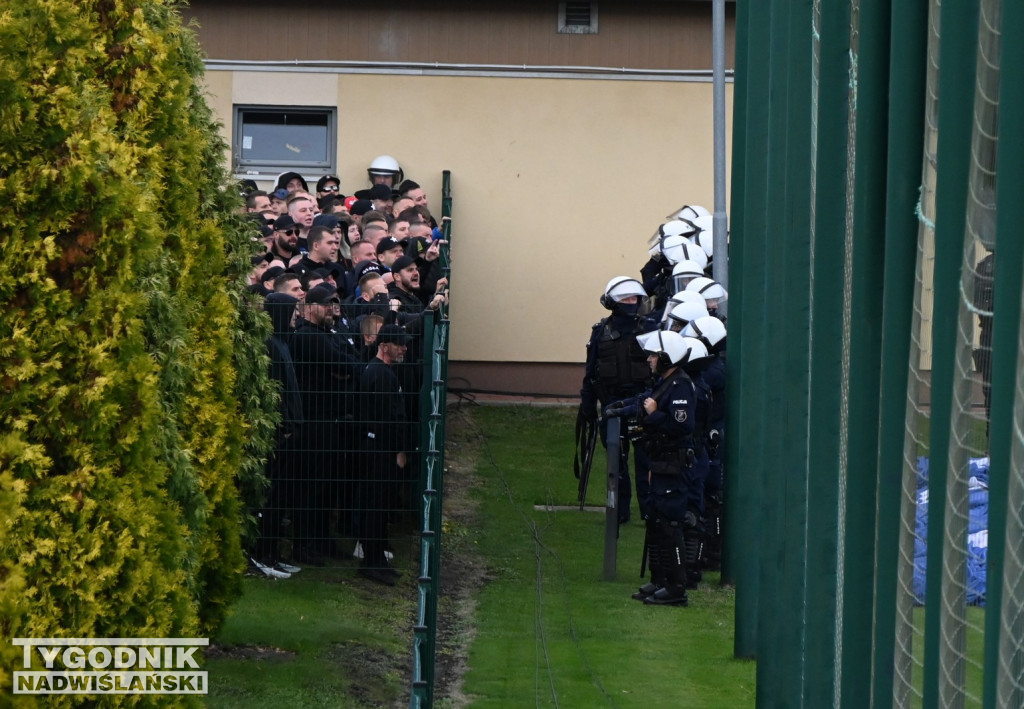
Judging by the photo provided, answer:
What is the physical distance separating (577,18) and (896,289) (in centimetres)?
1619

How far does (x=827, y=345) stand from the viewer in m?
5.49

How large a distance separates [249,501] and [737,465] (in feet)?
11.1

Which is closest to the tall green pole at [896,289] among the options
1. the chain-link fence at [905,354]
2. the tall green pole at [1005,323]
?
the chain-link fence at [905,354]

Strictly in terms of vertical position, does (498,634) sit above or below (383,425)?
below

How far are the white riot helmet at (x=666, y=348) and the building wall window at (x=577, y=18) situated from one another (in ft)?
32.0

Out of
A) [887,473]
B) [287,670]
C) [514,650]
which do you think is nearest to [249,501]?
→ [287,670]

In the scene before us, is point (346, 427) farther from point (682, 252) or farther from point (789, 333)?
point (682, 252)

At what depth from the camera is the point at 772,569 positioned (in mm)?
7656

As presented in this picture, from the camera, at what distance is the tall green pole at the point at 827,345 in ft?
17.7

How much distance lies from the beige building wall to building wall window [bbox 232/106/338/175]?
29 centimetres

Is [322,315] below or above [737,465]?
above

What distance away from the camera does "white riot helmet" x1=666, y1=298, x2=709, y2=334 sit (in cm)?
1214

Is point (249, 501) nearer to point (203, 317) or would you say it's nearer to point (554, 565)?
point (203, 317)

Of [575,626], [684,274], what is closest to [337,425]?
[575,626]
